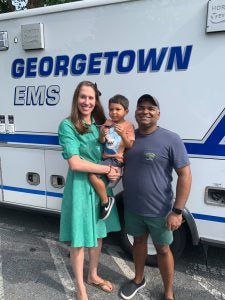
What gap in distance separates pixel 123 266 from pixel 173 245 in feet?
1.95

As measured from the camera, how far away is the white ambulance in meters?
2.86

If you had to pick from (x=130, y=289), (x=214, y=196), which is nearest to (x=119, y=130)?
(x=214, y=196)

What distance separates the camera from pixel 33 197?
3.91 m

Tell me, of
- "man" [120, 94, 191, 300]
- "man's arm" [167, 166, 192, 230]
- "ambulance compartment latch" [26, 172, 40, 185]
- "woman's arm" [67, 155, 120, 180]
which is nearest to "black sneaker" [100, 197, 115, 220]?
"man" [120, 94, 191, 300]

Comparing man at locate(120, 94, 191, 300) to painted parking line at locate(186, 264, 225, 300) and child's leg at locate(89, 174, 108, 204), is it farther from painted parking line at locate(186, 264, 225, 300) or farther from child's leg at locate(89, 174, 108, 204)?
painted parking line at locate(186, 264, 225, 300)

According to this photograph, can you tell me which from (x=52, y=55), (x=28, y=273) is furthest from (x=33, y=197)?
(x=52, y=55)

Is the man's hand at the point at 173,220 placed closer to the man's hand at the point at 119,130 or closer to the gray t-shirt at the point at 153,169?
the gray t-shirt at the point at 153,169

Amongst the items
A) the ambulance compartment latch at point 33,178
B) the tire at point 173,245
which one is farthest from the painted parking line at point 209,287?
the ambulance compartment latch at point 33,178

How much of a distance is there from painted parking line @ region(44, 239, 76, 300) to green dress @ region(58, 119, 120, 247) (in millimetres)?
590

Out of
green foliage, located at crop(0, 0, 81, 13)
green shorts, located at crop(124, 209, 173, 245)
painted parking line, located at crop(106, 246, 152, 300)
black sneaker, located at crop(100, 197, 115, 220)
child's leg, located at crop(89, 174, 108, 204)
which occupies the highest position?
green foliage, located at crop(0, 0, 81, 13)

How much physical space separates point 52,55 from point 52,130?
0.80 metres

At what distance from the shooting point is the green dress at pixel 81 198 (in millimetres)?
2686

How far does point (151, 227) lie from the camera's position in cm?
273

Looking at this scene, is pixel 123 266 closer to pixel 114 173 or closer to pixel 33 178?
pixel 114 173
